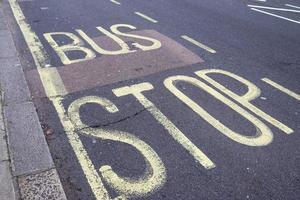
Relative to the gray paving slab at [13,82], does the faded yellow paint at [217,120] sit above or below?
above

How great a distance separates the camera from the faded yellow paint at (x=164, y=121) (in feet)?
13.8

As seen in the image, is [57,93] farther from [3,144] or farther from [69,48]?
[69,48]

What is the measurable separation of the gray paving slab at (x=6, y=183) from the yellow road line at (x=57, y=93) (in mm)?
737

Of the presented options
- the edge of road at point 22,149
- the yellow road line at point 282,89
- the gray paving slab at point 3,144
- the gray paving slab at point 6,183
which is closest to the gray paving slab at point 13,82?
the edge of road at point 22,149

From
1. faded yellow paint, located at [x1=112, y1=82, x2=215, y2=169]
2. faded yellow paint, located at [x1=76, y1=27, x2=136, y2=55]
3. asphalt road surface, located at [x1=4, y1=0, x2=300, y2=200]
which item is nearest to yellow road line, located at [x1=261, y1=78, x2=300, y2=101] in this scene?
asphalt road surface, located at [x1=4, y1=0, x2=300, y2=200]

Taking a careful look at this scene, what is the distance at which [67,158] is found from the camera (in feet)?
13.4

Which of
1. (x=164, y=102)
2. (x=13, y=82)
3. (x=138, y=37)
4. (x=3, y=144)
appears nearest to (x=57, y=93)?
(x=13, y=82)

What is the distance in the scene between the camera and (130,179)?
382cm

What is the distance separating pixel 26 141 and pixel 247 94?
3.28m

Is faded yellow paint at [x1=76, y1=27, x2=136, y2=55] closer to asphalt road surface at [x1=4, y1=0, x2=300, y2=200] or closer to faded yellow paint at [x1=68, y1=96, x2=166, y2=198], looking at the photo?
asphalt road surface at [x1=4, y1=0, x2=300, y2=200]

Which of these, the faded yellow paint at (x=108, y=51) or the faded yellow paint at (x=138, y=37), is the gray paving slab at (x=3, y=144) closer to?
the faded yellow paint at (x=108, y=51)

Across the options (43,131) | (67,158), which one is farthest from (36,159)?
(43,131)

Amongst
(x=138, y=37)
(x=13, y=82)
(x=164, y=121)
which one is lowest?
(x=138, y=37)

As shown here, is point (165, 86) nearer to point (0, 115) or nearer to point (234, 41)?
point (0, 115)
